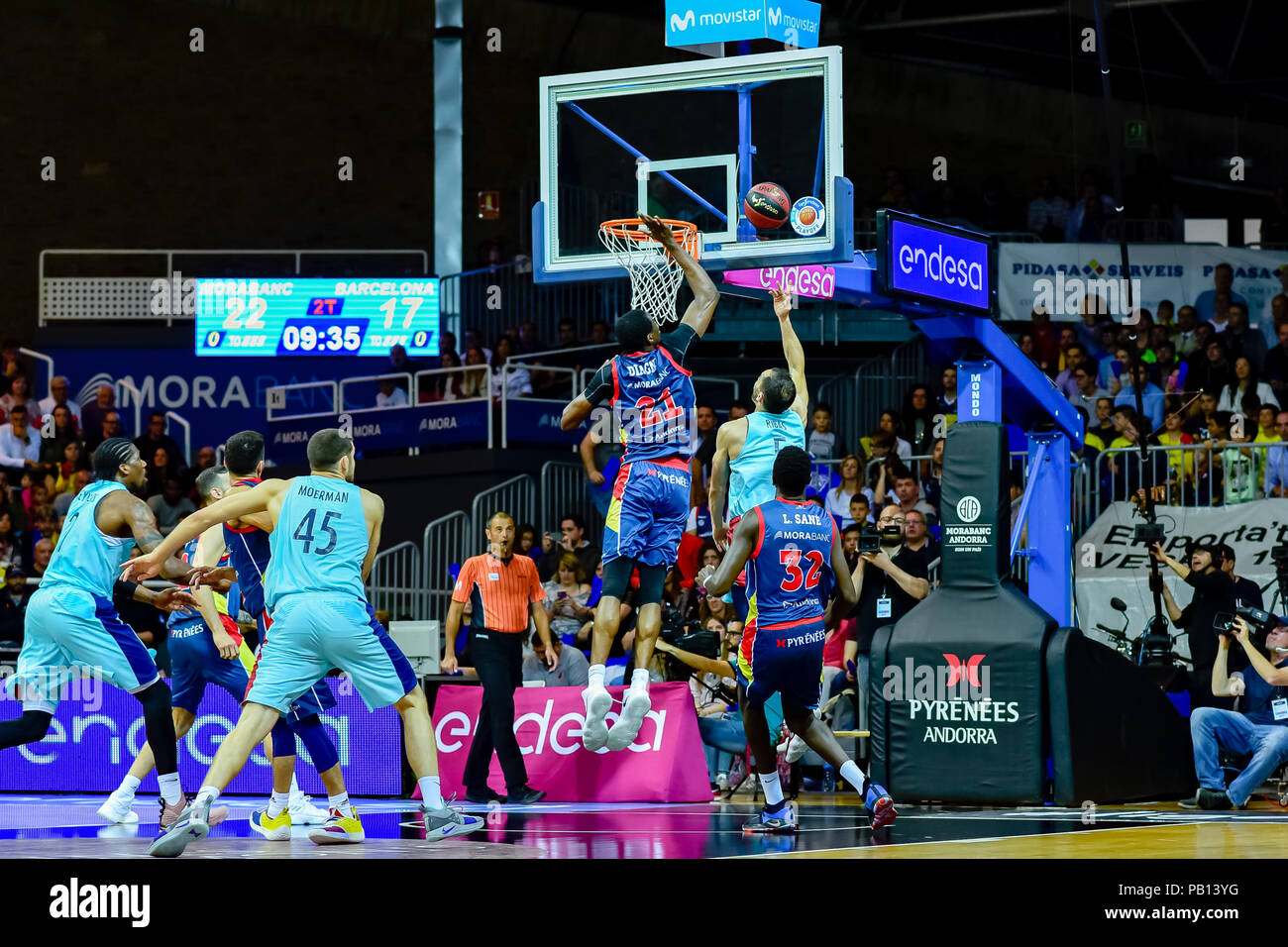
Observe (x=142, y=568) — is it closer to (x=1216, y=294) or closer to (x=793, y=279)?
(x=793, y=279)

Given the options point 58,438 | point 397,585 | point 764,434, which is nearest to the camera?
point 764,434

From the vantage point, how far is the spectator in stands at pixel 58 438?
78.9 ft

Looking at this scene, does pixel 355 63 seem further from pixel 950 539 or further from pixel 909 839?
pixel 909 839

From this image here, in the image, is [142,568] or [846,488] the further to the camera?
[846,488]

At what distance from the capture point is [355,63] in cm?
3284

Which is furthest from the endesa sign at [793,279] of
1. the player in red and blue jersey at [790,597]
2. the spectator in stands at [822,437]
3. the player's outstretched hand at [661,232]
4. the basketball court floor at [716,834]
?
the spectator in stands at [822,437]

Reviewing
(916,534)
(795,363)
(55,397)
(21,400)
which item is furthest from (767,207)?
(21,400)

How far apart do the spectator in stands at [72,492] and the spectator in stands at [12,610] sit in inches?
117

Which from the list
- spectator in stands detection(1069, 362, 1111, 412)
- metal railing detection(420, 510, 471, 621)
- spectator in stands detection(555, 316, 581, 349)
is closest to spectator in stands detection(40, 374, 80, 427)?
metal railing detection(420, 510, 471, 621)

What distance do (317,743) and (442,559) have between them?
1121 centimetres

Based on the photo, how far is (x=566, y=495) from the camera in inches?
900

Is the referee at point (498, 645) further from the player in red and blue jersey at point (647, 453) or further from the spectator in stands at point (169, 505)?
the spectator in stands at point (169, 505)

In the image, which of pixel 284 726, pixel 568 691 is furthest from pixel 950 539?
pixel 284 726

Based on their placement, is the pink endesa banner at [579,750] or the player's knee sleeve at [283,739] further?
the pink endesa banner at [579,750]
